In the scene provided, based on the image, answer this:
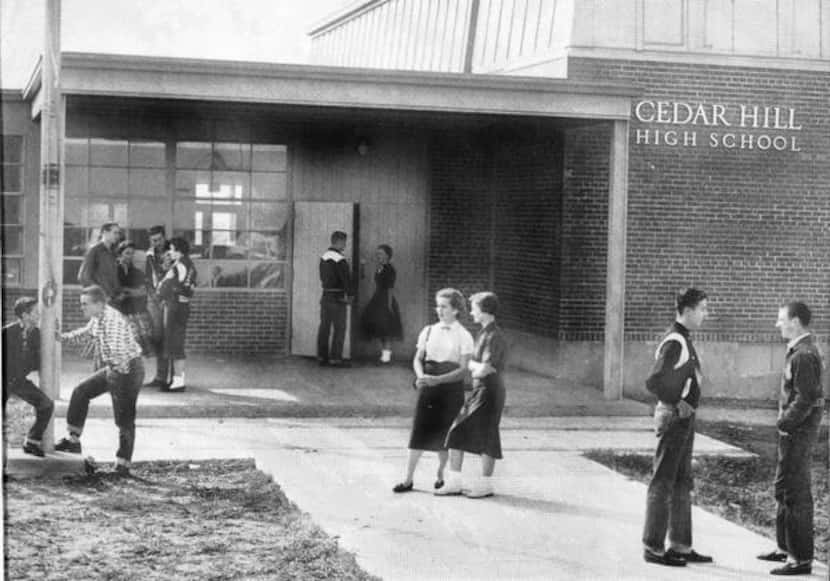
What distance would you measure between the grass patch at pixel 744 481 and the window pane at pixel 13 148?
8.83 meters

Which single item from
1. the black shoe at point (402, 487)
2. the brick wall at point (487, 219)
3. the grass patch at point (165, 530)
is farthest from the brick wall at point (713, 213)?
the grass patch at point (165, 530)

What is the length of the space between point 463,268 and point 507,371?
179 centimetres

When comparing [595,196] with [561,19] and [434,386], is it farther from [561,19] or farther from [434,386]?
[434,386]

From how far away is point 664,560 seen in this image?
287 inches

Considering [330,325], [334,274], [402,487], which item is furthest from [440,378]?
[330,325]

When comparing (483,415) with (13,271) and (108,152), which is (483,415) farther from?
(13,271)

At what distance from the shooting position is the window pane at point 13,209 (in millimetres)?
15836

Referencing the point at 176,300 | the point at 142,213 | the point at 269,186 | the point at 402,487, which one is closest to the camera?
the point at 402,487

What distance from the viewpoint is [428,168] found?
17000 mm

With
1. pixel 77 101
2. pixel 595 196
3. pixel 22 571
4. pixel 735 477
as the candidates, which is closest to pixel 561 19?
pixel 595 196

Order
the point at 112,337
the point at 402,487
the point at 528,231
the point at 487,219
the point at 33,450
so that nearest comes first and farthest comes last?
the point at 402,487 < the point at 112,337 < the point at 33,450 < the point at 528,231 < the point at 487,219

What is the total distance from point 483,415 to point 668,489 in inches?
74.2

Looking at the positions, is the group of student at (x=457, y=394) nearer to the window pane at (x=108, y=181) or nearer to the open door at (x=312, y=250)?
the open door at (x=312, y=250)

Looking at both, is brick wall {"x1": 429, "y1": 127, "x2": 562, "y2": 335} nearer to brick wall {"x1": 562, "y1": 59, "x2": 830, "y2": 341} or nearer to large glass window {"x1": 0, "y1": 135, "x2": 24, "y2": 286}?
brick wall {"x1": 562, "y1": 59, "x2": 830, "y2": 341}
